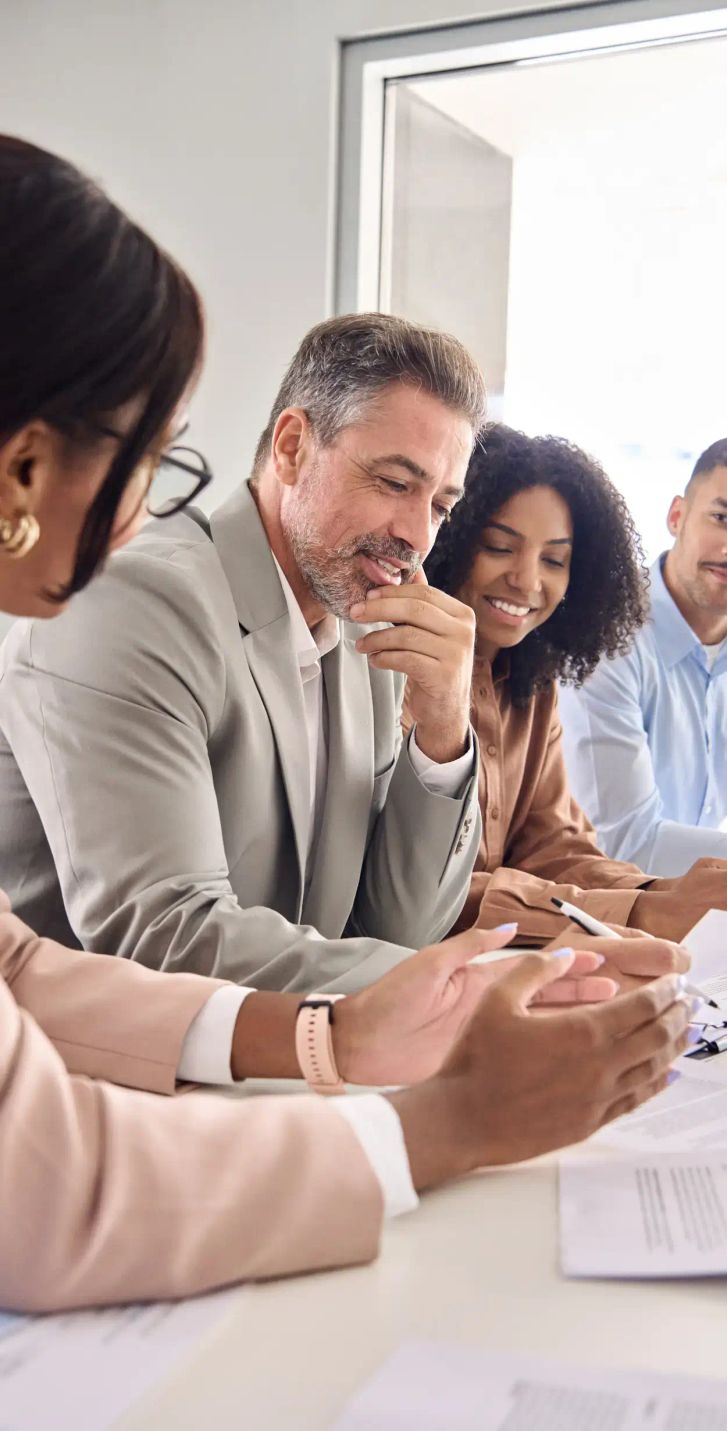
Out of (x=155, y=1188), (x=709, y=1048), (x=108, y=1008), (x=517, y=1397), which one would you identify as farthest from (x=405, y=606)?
(x=517, y=1397)

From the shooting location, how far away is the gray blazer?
1290mm

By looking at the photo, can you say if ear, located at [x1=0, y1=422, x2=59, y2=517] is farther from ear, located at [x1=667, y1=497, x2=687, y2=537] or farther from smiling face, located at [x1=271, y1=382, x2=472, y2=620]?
ear, located at [x1=667, y1=497, x2=687, y2=537]

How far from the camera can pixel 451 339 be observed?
1828 millimetres

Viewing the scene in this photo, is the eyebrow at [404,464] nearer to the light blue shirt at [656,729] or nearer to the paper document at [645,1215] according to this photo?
the light blue shirt at [656,729]

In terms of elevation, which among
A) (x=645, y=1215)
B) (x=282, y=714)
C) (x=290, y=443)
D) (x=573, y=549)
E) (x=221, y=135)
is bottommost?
(x=645, y=1215)

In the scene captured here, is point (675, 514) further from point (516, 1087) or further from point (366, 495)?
point (516, 1087)

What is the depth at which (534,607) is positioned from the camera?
238 cm

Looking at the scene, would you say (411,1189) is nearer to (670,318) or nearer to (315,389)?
(315,389)

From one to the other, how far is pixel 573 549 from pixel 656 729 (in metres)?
0.46

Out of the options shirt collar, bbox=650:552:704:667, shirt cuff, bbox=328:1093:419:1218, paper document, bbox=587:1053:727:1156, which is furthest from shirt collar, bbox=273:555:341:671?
shirt collar, bbox=650:552:704:667

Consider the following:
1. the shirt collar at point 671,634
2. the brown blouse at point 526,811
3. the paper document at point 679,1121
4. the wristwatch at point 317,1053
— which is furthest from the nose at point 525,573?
the wristwatch at point 317,1053

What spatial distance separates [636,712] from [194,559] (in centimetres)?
134

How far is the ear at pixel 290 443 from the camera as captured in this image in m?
1.80

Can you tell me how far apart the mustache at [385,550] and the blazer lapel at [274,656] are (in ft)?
0.49
